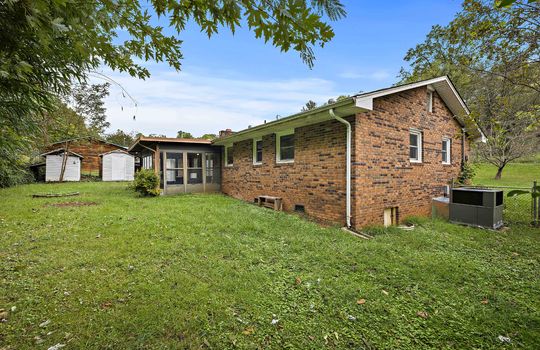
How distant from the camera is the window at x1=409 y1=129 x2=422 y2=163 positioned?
829cm

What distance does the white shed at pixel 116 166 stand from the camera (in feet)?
70.4

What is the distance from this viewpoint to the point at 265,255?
4.48 m

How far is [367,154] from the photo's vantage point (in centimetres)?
662

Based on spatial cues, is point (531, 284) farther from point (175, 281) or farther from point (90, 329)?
point (90, 329)

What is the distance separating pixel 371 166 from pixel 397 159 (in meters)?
1.38

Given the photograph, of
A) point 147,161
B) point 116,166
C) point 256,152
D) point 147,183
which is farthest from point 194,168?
point 116,166

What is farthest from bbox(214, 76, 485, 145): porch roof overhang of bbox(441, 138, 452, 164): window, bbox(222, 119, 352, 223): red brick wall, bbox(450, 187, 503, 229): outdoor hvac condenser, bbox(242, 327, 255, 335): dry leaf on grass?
bbox(242, 327, 255, 335): dry leaf on grass

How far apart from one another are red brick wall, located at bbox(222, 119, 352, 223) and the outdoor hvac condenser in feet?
12.3

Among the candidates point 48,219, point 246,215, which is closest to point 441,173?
point 246,215

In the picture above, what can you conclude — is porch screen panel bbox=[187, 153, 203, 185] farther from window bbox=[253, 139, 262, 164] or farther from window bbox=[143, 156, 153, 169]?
window bbox=[253, 139, 262, 164]

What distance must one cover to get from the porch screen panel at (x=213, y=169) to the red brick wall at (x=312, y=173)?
375cm

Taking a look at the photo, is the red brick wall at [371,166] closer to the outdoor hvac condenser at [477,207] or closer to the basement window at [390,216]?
the basement window at [390,216]

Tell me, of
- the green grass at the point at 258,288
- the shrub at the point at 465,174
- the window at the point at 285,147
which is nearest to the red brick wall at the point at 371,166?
the window at the point at 285,147

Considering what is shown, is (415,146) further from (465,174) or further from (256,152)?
(256,152)
